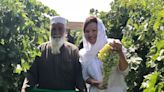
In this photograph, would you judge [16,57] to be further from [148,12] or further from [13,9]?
[148,12]

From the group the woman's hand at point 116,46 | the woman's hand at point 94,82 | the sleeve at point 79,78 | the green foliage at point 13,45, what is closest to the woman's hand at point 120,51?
the woman's hand at point 116,46

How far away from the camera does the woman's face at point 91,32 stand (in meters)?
4.67

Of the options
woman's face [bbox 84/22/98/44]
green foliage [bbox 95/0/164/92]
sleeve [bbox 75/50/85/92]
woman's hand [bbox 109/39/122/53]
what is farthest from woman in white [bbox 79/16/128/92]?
green foliage [bbox 95/0/164/92]

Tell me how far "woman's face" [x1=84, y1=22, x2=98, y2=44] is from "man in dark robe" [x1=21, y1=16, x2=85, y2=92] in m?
0.21

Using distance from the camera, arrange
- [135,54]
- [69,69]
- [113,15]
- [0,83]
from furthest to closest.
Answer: [113,15], [135,54], [69,69], [0,83]

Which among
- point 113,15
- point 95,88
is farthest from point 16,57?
point 113,15

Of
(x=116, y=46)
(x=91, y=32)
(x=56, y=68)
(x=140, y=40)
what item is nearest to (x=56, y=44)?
(x=56, y=68)

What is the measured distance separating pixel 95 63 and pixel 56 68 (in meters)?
0.39

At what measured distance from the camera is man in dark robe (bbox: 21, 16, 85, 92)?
4.62 m

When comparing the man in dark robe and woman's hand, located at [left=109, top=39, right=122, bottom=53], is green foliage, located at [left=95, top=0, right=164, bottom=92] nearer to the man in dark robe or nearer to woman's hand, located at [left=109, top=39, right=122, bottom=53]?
woman's hand, located at [left=109, top=39, right=122, bottom=53]

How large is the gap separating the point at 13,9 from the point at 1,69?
576 millimetres

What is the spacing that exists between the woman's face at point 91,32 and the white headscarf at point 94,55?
35mm

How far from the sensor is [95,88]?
467 cm

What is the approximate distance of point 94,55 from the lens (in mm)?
4777
